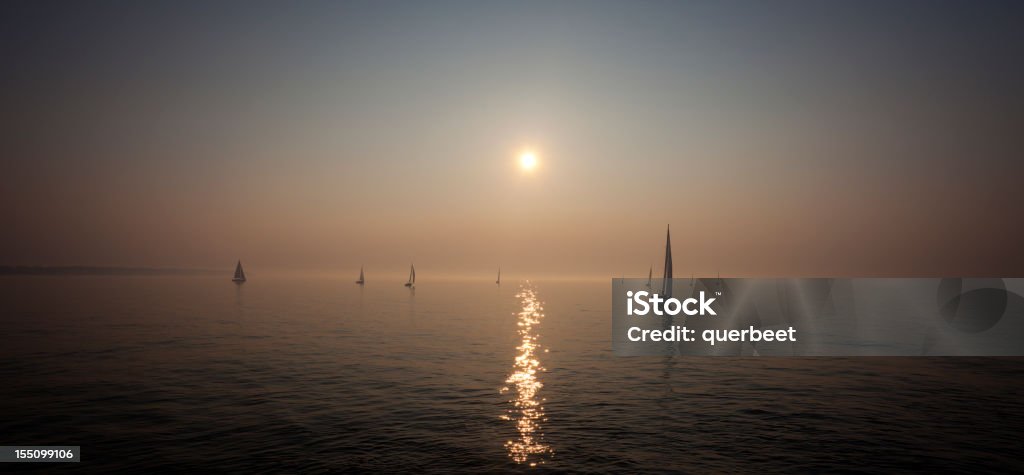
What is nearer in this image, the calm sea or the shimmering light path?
the calm sea

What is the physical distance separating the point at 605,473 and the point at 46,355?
49610 mm

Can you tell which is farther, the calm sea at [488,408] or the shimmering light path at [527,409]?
the shimmering light path at [527,409]

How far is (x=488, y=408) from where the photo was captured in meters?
31.9

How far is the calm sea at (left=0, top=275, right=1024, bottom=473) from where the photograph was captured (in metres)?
22.8

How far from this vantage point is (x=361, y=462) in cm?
2189

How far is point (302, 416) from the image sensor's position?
2892 centimetres

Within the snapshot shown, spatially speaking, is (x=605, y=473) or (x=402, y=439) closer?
(x=605, y=473)

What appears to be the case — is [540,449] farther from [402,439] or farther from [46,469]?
[46,469]

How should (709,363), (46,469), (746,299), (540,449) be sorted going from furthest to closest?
1. (746,299)
2. (709,363)
3. (540,449)
4. (46,469)

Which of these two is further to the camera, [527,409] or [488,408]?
[488,408]

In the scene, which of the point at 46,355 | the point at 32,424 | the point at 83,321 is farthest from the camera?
the point at 83,321

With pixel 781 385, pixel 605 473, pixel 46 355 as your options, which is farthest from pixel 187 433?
pixel 781 385

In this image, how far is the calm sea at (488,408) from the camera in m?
22.8

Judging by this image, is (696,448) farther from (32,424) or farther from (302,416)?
(32,424)
